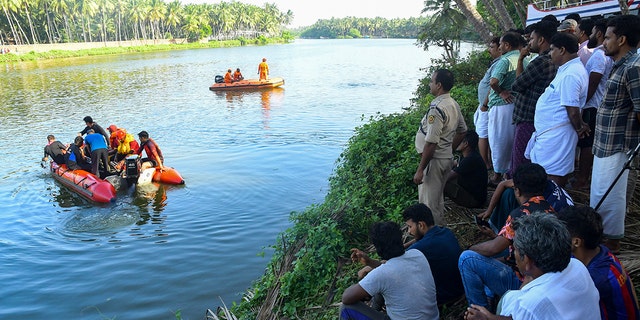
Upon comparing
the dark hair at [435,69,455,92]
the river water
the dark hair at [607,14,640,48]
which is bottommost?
the river water

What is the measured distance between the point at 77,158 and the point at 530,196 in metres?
11.4

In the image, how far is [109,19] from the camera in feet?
267

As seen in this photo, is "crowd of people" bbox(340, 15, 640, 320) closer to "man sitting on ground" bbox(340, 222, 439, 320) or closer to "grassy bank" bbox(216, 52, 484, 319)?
"man sitting on ground" bbox(340, 222, 439, 320)

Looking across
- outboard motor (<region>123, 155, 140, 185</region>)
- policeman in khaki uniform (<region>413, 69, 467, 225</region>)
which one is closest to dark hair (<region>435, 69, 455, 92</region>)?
policeman in khaki uniform (<region>413, 69, 467, 225</region>)

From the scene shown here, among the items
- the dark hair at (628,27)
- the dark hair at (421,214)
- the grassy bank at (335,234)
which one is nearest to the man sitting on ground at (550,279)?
the dark hair at (421,214)

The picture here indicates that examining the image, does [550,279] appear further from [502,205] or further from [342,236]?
[342,236]

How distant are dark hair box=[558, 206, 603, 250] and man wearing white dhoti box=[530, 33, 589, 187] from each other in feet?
5.70

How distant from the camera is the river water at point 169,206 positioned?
735cm

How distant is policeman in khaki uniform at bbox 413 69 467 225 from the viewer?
4.84 metres

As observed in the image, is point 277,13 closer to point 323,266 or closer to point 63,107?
point 63,107

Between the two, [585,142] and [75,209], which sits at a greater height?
[585,142]

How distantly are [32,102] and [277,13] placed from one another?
417 ft

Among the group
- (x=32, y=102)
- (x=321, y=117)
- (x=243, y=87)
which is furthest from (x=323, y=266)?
(x=32, y=102)

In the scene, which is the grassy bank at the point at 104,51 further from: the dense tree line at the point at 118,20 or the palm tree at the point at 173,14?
the dense tree line at the point at 118,20
